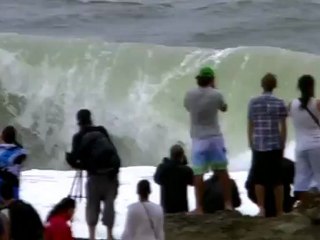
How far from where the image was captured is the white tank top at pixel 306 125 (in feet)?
33.3

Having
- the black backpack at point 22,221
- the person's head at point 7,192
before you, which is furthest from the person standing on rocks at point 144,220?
the person's head at point 7,192

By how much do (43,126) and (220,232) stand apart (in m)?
10.9

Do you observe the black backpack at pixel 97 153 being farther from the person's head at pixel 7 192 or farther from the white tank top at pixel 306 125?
the white tank top at pixel 306 125

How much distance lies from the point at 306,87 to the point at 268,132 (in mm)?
590

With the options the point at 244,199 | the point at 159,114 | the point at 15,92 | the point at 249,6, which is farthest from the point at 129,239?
the point at 249,6

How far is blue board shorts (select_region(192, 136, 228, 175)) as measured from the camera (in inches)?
424

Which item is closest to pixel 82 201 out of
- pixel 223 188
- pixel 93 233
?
pixel 93 233

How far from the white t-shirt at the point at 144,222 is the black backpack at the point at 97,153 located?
1024mm

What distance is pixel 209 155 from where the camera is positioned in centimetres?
1080

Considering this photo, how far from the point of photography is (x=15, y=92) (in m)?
22.0

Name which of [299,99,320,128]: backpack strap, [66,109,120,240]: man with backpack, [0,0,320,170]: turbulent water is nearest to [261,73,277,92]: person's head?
[299,99,320,128]: backpack strap

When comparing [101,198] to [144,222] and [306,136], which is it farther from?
[306,136]

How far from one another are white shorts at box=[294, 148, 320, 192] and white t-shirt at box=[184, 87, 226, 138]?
2.71ft

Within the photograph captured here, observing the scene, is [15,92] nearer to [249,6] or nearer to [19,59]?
[19,59]
